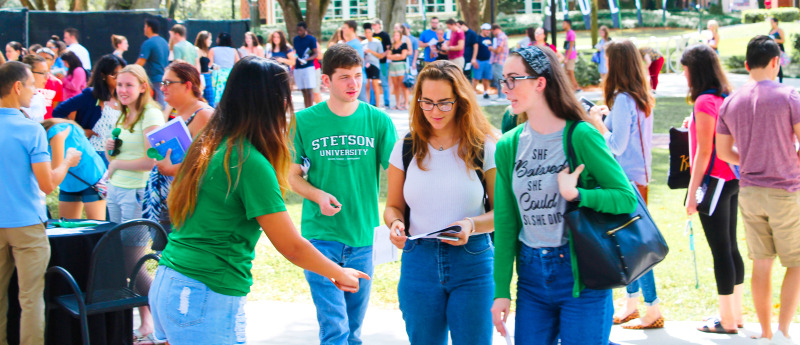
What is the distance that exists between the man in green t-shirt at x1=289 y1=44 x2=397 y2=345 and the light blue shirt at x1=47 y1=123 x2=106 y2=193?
7.22ft

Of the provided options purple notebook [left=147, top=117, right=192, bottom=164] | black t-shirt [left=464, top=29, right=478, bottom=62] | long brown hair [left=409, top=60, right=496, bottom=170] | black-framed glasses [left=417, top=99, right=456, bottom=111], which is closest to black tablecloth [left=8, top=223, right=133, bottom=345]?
purple notebook [left=147, top=117, right=192, bottom=164]

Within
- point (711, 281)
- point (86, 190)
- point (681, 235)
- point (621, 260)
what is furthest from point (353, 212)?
point (681, 235)

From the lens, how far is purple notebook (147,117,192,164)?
4.36 meters

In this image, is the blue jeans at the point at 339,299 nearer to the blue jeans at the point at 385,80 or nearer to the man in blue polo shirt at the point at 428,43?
the blue jeans at the point at 385,80

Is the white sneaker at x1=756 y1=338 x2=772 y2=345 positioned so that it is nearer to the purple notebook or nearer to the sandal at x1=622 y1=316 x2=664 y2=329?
the sandal at x1=622 y1=316 x2=664 y2=329

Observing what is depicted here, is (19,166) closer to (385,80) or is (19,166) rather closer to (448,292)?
(448,292)

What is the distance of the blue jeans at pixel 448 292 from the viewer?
3508 millimetres

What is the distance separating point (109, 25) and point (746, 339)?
747 inches

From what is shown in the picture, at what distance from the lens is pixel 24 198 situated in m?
4.56

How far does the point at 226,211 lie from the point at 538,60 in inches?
52.1

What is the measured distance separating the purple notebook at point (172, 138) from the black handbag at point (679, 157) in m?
3.24

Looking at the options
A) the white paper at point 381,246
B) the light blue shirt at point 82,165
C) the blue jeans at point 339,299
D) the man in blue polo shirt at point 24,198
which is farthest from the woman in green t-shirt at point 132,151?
the white paper at point 381,246

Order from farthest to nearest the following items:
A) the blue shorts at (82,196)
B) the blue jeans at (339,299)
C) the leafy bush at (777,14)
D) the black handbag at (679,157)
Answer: the leafy bush at (777,14), the blue shorts at (82,196), the black handbag at (679,157), the blue jeans at (339,299)

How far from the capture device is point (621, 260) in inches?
116
